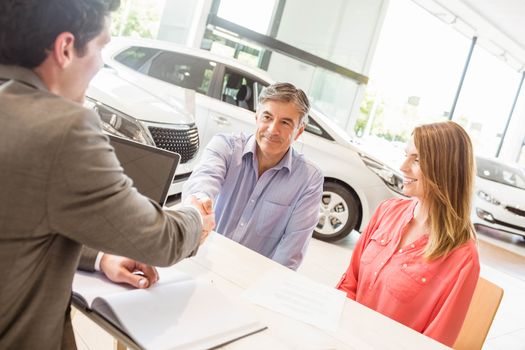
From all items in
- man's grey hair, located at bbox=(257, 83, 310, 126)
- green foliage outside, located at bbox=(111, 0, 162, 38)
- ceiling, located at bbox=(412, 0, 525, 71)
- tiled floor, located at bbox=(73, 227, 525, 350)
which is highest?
ceiling, located at bbox=(412, 0, 525, 71)

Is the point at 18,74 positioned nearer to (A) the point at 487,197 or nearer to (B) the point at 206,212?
(B) the point at 206,212

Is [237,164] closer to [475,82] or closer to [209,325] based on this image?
[209,325]

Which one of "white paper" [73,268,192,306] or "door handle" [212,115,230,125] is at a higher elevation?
"door handle" [212,115,230,125]

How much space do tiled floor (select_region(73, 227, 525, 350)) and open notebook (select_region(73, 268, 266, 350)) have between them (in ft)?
4.00

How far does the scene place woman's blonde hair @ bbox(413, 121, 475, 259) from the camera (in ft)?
5.74

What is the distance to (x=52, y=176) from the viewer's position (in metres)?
0.71

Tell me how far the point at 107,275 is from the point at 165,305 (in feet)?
0.62

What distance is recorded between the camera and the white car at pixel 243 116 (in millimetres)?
4801

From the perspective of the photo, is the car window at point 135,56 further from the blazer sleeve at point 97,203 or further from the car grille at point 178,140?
the blazer sleeve at point 97,203

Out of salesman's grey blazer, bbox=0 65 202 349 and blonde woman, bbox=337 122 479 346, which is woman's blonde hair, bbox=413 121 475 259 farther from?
salesman's grey blazer, bbox=0 65 202 349

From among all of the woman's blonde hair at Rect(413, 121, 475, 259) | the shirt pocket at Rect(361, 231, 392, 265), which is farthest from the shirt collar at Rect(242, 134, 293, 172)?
the woman's blonde hair at Rect(413, 121, 475, 259)

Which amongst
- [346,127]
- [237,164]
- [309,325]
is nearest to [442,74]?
[346,127]

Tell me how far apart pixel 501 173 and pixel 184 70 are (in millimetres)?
5996

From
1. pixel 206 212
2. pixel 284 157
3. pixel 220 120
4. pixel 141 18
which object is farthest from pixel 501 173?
pixel 206 212
